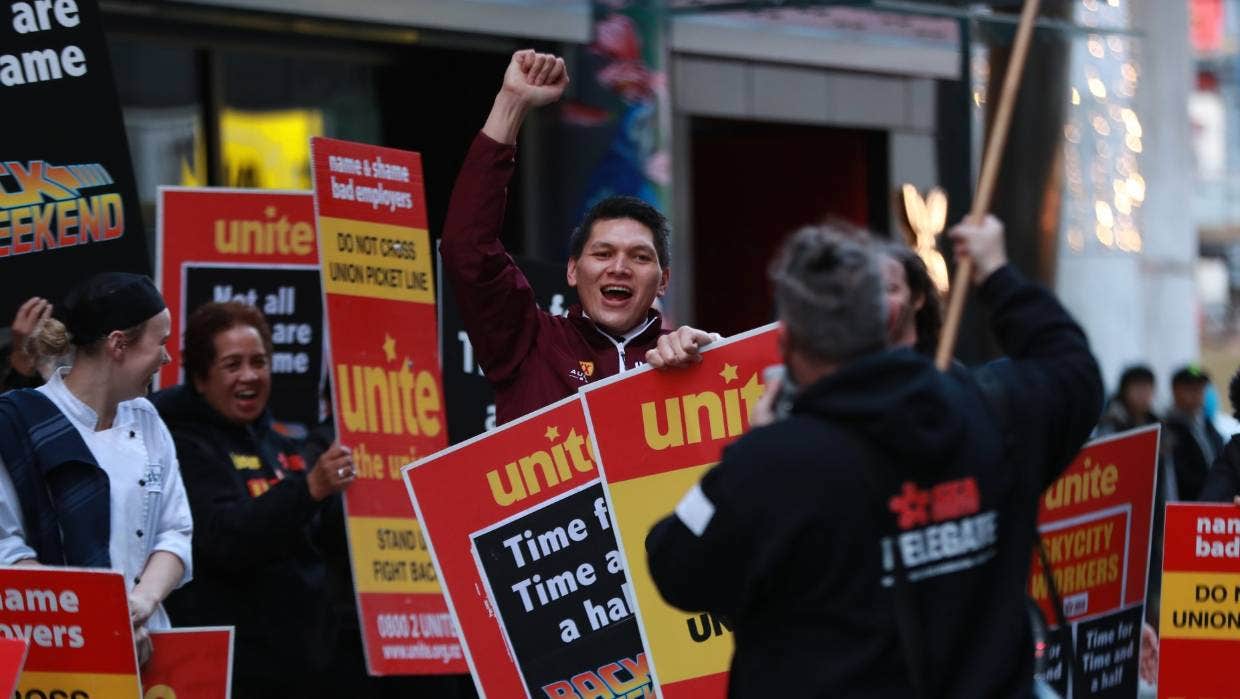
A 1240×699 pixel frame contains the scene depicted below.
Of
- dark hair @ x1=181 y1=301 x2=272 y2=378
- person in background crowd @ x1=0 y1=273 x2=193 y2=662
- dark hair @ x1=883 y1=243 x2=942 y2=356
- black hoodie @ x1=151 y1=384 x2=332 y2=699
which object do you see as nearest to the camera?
dark hair @ x1=883 y1=243 x2=942 y2=356

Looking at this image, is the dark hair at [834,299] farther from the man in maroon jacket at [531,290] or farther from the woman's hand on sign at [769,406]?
the man in maroon jacket at [531,290]

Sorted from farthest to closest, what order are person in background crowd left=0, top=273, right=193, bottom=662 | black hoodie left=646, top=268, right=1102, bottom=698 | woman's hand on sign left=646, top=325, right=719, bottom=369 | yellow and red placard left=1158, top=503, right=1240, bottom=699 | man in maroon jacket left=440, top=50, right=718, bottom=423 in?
yellow and red placard left=1158, top=503, right=1240, bottom=699 < person in background crowd left=0, top=273, right=193, bottom=662 < man in maroon jacket left=440, top=50, right=718, bottom=423 < woman's hand on sign left=646, top=325, right=719, bottom=369 < black hoodie left=646, top=268, right=1102, bottom=698

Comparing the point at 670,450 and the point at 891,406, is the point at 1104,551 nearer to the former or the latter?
the point at 670,450

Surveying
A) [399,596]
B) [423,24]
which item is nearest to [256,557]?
[399,596]

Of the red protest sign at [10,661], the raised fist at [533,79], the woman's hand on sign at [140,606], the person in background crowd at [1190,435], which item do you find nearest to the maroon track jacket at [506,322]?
the raised fist at [533,79]

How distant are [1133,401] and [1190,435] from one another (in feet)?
2.18

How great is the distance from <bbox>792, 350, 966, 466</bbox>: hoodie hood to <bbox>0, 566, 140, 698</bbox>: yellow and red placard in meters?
2.21

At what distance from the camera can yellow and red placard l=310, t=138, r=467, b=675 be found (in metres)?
6.44

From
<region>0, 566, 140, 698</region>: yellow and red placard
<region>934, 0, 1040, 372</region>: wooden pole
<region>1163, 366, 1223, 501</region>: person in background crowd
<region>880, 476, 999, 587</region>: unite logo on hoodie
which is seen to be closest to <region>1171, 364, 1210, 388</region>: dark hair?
<region>1163, 366, 1223, 501</region>: person in background crowd

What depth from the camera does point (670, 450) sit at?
5.05m

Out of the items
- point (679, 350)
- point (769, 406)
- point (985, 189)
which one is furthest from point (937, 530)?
point (679, 350)

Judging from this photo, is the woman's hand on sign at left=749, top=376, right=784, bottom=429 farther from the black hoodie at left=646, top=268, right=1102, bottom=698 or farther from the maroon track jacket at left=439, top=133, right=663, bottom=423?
the maroon track jacket at left=439, top=133, right=663, bottom=423

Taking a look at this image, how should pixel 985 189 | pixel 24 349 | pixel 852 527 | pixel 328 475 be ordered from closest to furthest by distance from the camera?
pixel 852 527
pixel 985 189
pixel 24 349
pixel 328 475

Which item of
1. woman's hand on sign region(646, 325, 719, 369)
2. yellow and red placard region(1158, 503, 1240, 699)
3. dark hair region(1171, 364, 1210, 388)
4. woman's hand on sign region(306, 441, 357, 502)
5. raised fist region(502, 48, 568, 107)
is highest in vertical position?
raised fist region(502, 48, 568, 107)
